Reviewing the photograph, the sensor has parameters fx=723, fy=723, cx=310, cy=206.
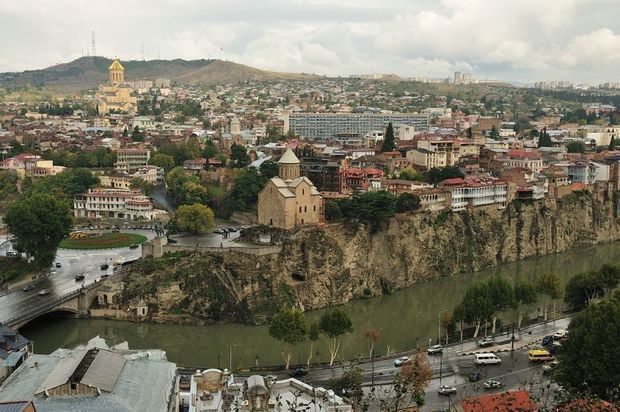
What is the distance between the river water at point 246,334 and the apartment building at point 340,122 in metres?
41.2

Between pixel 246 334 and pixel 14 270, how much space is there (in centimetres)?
1039

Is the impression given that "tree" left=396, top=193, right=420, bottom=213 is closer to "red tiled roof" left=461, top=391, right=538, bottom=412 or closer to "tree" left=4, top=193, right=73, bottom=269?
"tree" left=4, top=193, right=73, bottom=269

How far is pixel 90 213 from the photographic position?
128ft

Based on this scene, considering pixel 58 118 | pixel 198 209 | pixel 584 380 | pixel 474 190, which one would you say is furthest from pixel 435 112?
pixel 584 380

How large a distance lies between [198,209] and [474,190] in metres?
13.8

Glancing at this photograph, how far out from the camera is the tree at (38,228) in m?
27.3

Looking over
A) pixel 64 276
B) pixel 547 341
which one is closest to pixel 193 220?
pixel 64 276

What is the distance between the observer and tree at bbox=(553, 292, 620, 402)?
16.4m

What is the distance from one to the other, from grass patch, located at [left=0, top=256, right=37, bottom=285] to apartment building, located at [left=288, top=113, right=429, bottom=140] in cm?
4205

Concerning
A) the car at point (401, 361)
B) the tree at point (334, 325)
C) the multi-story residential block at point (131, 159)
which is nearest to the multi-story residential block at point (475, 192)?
the tree at point (334, 325)

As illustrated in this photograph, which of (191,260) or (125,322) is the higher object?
(191,260)

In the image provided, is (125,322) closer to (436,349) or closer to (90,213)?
(436,349)

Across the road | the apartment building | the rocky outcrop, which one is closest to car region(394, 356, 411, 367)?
the rocky outcrop

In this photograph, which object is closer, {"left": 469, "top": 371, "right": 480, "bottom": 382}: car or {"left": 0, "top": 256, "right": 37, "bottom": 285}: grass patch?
{"left": 469, "top": 371, "right": 480, "bottom": 382}: car
